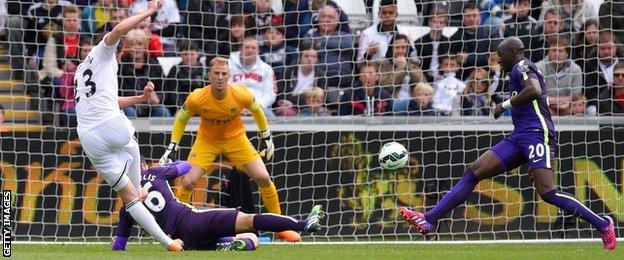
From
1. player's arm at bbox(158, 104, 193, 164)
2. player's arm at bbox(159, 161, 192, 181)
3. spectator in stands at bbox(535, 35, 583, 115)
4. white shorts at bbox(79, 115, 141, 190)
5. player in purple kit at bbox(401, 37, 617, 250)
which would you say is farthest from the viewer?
spectator in stands at bbox(535, 35, 583, 115)

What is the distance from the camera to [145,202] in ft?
39.9

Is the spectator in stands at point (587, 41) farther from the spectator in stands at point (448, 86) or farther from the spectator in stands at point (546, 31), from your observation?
the spectator in stands at point (448, 86)

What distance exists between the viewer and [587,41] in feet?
54.1

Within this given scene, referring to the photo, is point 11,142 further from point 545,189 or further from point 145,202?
point 545,189

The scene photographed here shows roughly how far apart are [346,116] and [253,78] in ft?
4.96

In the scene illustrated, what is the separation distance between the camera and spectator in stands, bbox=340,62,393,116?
55.1ft

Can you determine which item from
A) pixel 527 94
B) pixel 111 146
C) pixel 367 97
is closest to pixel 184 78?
pixel 367 97

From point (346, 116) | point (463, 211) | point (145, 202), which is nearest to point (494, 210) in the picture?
point (463, 211)

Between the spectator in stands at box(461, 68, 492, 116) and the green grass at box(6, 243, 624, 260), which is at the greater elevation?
the spectator in stands at box(461, 68, 492, 116)

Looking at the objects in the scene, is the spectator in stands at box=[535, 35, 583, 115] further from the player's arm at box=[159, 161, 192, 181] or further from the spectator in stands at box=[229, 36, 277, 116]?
the player's arm at box=[159, 161, 192, 181]

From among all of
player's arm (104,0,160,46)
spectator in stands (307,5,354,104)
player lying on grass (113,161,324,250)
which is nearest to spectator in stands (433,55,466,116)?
spectator in stands (307,5,354,104)

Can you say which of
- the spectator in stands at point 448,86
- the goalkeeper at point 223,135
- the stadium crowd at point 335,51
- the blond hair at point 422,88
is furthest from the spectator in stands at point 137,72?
the spectator in stands at point 448,86

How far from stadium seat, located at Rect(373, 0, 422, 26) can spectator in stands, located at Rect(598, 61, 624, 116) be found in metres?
2.63

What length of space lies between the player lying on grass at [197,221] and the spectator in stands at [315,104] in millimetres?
4567
